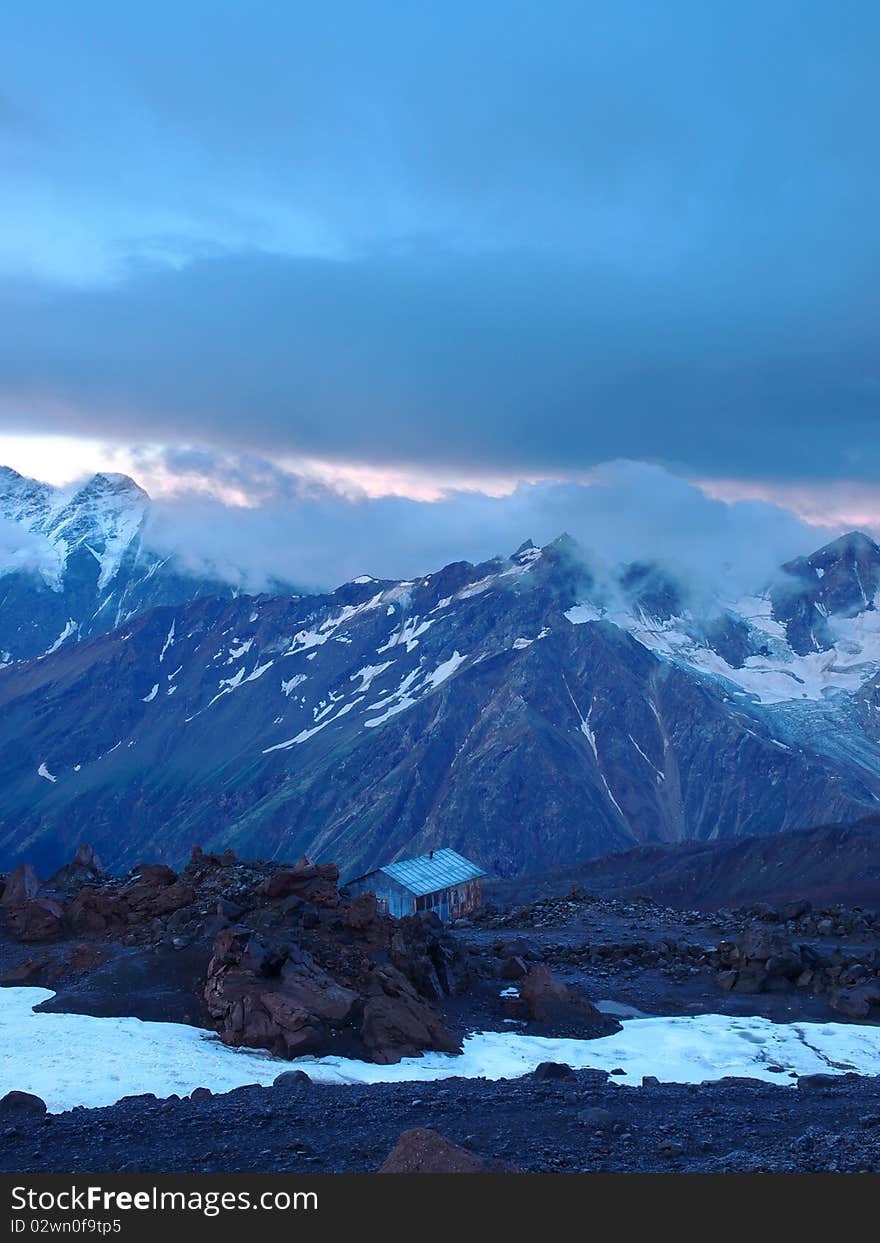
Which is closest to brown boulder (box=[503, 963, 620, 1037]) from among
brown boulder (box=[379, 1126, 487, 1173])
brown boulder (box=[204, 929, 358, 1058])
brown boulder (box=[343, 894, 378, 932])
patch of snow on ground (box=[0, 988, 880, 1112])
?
patch of snow on ground (box=[0, 988, 880, 1112])

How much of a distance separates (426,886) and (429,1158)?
59.1m

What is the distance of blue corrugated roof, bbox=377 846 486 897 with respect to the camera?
237 feet

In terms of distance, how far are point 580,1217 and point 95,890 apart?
2999 centimetres

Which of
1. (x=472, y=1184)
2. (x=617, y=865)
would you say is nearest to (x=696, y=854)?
(x=617, y=865)

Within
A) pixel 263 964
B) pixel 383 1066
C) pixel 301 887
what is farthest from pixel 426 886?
pixel 383 1066

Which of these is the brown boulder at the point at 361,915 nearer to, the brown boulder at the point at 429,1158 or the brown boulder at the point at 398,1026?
the brown boulder at the point at 398,1026

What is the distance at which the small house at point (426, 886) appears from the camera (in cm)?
7050

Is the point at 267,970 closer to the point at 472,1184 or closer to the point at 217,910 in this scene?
the point at 217,910

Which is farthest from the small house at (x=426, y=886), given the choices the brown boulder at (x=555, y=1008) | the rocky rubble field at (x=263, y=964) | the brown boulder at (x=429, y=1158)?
the brown boulder at (x=429, y=1158)

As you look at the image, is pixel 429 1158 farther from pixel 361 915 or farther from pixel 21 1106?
pixel 361 915

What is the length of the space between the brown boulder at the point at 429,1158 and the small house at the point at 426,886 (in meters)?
52.2

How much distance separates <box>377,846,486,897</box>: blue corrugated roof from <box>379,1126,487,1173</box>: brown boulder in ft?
185

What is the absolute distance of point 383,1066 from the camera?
28.1m

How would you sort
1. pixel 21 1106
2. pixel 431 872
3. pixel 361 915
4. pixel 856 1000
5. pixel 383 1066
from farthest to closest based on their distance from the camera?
1. pixel 431 872
2. pixel 856 1000
3. pixel 361 915
4. pixel 383 1066
5. pixel 21 1106
